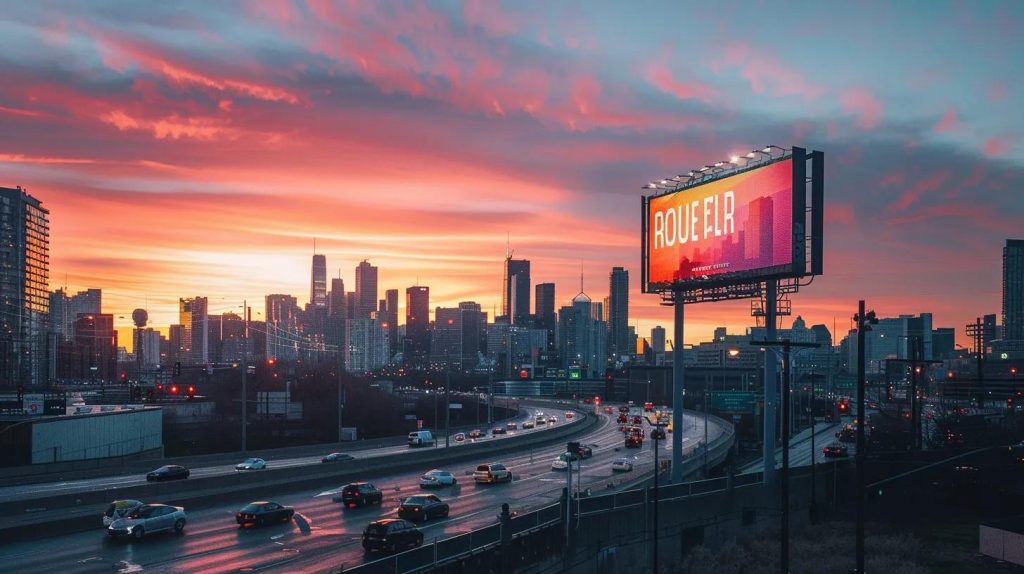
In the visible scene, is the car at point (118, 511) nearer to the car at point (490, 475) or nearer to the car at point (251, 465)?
the car at point (251, 465)

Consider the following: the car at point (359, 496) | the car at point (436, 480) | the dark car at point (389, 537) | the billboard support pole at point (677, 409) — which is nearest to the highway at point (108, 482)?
the car at point (436, 480)

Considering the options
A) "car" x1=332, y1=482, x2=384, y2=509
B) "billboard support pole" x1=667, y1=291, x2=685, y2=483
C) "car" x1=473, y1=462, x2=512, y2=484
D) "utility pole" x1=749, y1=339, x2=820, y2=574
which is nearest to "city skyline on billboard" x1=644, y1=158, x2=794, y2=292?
"billboard support pole" x1=667, y1=291, x2=685, y2=483

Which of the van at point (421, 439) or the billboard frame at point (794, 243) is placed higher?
the billboard frame at point (794, 243)

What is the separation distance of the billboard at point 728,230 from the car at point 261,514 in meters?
23.9

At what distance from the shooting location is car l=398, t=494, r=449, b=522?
132 ft

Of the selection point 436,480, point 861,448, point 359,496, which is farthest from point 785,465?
point 436,480

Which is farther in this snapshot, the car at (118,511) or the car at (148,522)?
the car at (118,511)

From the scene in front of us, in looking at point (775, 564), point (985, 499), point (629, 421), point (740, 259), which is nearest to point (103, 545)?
point (775, 564)

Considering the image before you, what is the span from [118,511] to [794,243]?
32451 mm

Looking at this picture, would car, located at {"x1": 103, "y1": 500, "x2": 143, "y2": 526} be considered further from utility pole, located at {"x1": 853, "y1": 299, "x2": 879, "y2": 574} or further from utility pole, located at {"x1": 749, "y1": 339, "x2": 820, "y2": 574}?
utility pole, located at {"x1": 853, "y1": 299, "x2": 879, "y2": 574}

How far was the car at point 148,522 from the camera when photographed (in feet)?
113

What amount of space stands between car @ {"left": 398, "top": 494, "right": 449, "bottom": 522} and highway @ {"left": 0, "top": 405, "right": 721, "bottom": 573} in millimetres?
576

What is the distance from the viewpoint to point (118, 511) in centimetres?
3572

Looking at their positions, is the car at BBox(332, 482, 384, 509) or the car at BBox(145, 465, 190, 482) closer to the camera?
the car at BBox(332, 482, 384, 509)
